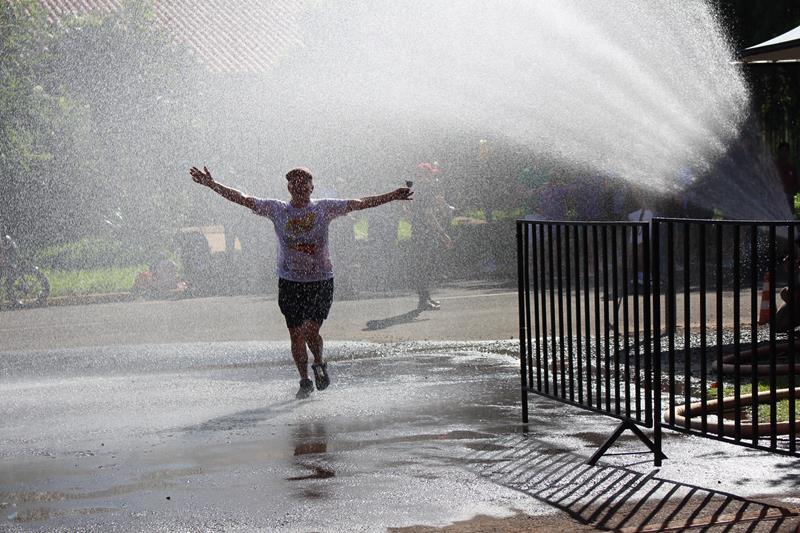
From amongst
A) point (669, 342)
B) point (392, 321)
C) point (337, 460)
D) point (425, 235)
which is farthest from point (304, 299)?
point (425, 235)

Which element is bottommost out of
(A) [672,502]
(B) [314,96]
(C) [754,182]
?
(A) [672,502]

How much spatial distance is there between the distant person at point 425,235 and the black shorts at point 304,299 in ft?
22.0

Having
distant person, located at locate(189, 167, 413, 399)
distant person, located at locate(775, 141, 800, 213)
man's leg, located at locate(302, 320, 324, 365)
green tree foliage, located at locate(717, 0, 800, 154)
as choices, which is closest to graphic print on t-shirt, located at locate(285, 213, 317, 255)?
distant person, located at locate(189, 167, 413, 399)

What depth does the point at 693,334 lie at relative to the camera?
43.1ft

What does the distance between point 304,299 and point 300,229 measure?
0.55m

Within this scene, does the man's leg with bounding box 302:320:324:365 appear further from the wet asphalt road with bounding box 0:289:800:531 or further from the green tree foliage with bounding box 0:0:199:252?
the green tree foliage with bounding box 0:0:199:252

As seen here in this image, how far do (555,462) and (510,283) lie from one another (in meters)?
13.3

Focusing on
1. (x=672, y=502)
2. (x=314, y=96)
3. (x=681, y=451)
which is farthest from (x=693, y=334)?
(x=314, y=96)

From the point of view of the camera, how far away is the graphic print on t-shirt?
32.9ft

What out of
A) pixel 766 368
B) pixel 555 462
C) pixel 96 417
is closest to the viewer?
pixel 555 462

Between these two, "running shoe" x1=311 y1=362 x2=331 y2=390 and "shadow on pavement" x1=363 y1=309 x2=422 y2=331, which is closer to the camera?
"running shoe" x1=311 y1=362 x2=331 y2=390

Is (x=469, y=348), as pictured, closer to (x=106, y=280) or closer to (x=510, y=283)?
(x=510, y=283)

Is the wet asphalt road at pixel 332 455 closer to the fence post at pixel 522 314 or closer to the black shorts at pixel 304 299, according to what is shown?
the fence post at pixel 522 314

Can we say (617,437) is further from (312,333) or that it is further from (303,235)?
(303,235)
